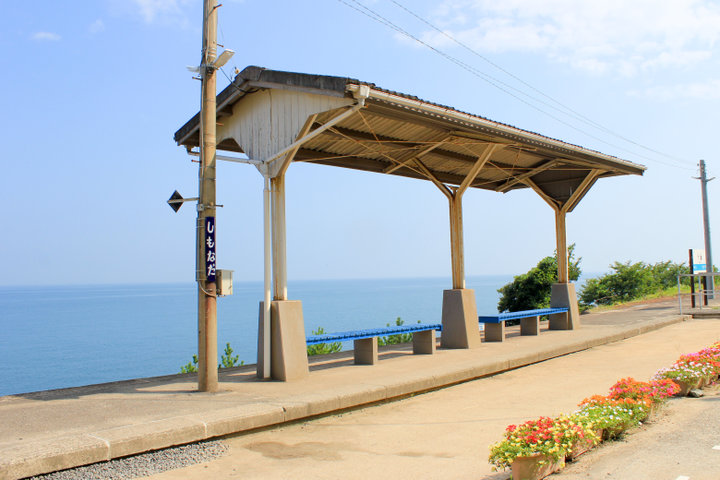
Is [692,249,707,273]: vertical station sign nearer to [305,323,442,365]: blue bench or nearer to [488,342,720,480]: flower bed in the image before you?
[305,323,442,365]: blue bench

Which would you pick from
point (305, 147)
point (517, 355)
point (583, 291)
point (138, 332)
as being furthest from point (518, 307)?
point (138, 332)

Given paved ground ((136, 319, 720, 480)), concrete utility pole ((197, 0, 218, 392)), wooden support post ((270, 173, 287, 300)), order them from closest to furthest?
paved ground ((136, 319, 720, 480))
concrete utility pole ((197, 0, 218, 392))
wooden support post ((270, 173, 287, 300))

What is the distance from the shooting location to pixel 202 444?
555cm

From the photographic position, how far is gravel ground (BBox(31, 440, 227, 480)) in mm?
4648

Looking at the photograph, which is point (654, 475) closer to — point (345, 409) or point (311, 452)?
point (311, 452)

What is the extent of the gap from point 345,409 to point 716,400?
14.5ft

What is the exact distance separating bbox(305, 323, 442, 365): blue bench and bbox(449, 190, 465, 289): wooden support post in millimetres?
1418

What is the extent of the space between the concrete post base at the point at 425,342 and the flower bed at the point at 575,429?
4.75 meters

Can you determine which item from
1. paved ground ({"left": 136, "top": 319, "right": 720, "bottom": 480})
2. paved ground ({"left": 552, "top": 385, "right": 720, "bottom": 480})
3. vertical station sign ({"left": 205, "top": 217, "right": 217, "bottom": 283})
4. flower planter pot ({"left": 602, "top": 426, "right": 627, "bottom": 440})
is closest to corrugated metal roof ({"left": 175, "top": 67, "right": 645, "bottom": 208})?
vertical station sign ({"left": 205, "top": 217, "right": 217, "bottom": 283})

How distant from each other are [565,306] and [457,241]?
4837 mm

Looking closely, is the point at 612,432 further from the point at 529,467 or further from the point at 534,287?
the point at 534,287

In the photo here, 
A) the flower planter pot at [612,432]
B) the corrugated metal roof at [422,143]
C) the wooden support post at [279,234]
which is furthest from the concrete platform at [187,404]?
the corrugated metal roof at [422,143]

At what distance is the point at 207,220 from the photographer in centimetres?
764

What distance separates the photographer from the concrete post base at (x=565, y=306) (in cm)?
1524
